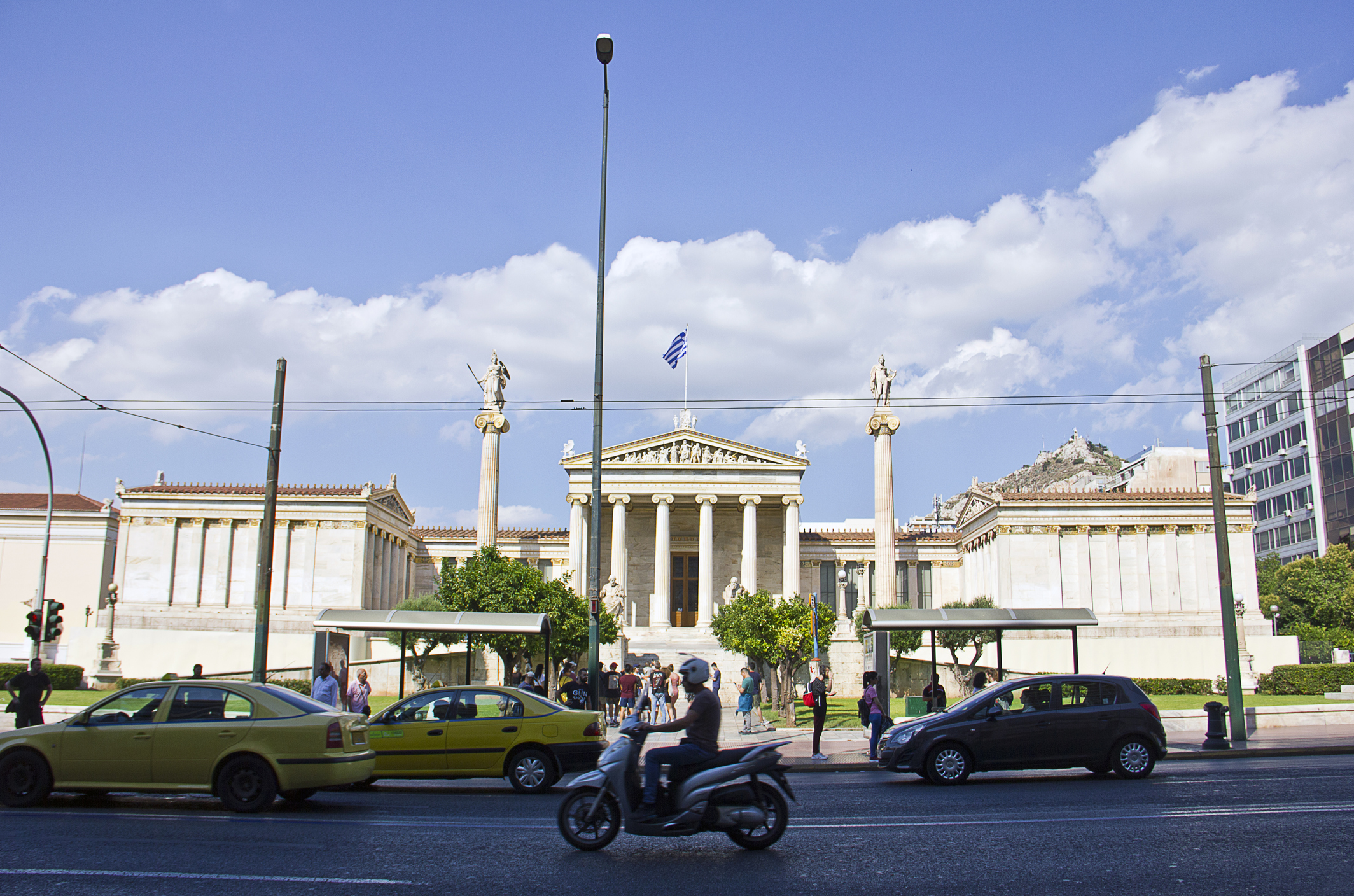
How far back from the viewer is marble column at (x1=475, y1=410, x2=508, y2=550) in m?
49.7

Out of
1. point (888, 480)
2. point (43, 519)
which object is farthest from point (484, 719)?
point (43, 519)

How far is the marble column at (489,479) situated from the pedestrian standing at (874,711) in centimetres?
3206

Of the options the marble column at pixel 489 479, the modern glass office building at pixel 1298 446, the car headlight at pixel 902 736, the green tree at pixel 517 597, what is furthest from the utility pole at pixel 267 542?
the modern glass office building at pixel 1298 446

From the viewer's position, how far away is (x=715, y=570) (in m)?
63.4

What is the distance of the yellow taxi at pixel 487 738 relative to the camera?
1440 centimetres

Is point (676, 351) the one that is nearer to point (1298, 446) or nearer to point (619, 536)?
point (619, 536)

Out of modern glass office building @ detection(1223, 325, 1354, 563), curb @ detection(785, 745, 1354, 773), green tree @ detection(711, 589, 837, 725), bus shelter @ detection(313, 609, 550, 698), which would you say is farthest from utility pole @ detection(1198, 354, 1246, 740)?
modern glass office building @ detection(1223, 325, 1354, 563)

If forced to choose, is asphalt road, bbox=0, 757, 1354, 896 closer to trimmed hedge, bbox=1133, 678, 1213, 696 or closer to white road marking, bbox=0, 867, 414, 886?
white road marking, bbox=0, 867, 414, 886

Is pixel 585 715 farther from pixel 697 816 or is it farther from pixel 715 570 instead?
pixel 715 570

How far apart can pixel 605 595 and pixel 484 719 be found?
3211 centimetres

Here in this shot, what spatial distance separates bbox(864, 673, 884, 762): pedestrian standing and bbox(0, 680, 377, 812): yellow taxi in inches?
389

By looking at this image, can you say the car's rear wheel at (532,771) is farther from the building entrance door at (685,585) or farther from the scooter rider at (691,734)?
the building entrance door at (685,585)

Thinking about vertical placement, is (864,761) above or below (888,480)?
below

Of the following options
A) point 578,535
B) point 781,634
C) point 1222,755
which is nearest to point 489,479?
point 578,535
